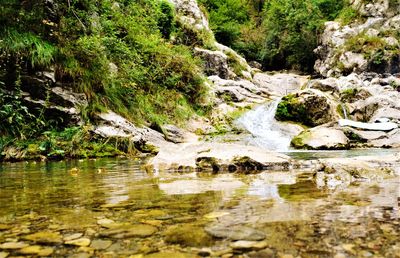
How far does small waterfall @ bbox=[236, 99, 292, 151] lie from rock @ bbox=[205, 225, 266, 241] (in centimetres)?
964

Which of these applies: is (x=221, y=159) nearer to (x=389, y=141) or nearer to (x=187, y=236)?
(x=187, y=236)

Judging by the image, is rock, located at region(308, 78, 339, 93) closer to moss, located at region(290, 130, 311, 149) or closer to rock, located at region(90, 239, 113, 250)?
moss, located at region(290, 130, 311, 149)

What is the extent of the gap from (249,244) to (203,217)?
1.94 feet

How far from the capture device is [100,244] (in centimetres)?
176

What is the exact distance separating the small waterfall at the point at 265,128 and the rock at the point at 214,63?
16.2 feet

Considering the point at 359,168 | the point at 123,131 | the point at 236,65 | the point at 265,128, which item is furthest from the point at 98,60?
the point at 236,65

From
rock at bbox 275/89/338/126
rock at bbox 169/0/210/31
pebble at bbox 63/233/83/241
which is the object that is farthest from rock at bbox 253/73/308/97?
pebble at bbox 63/233/83/241

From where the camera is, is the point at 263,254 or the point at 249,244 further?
the point at 249,244

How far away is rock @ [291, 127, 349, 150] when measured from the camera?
433 inches

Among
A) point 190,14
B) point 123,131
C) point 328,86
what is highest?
point 190,14

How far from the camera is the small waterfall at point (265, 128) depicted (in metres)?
12.1

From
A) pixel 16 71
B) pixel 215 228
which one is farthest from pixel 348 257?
pixel 16 71

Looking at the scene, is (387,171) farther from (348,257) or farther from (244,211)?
(348,257)

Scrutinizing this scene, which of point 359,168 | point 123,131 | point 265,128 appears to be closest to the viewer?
point 359,168
